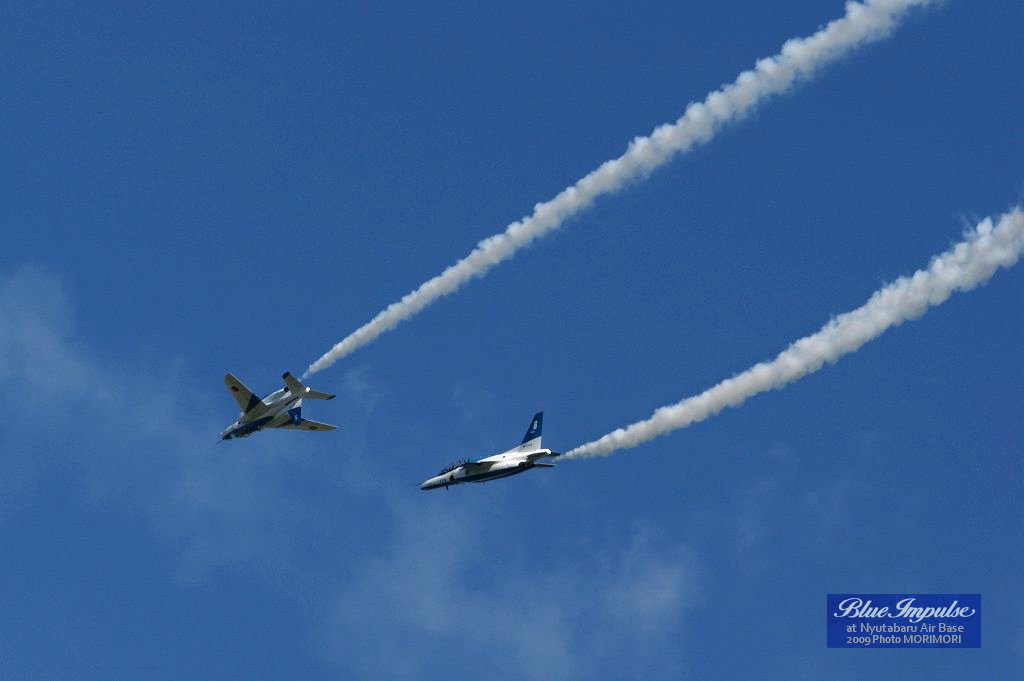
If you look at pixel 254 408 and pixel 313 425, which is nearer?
pixel 254 408

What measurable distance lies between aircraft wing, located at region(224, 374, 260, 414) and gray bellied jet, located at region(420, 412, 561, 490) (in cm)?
992

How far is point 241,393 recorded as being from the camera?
70.1 m

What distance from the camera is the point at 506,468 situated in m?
63.4

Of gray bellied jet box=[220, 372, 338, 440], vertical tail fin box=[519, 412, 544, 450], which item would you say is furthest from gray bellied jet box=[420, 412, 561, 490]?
gray bellied jet box=[220, 372, 338, 440]

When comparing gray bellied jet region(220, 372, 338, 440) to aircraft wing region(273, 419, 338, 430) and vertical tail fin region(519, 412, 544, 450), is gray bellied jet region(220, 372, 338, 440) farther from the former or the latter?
vertical tail fin region(519, 412, 544, 450)

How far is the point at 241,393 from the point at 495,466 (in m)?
14.1

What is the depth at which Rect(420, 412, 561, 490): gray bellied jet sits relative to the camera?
63.2 meters

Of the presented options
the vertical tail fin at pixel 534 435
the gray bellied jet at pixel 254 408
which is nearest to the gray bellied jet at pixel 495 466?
the vertical tail fin at pixel 534 435

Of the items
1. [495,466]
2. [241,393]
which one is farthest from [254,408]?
[495,466]

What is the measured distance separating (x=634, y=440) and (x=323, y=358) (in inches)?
654

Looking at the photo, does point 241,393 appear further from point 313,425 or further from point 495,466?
point 495,466

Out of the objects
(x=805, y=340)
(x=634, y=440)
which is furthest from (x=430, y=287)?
(x=805, y=340)

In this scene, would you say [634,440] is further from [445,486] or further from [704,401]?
[445,486]

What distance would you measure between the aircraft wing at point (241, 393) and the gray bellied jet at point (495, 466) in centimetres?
992
